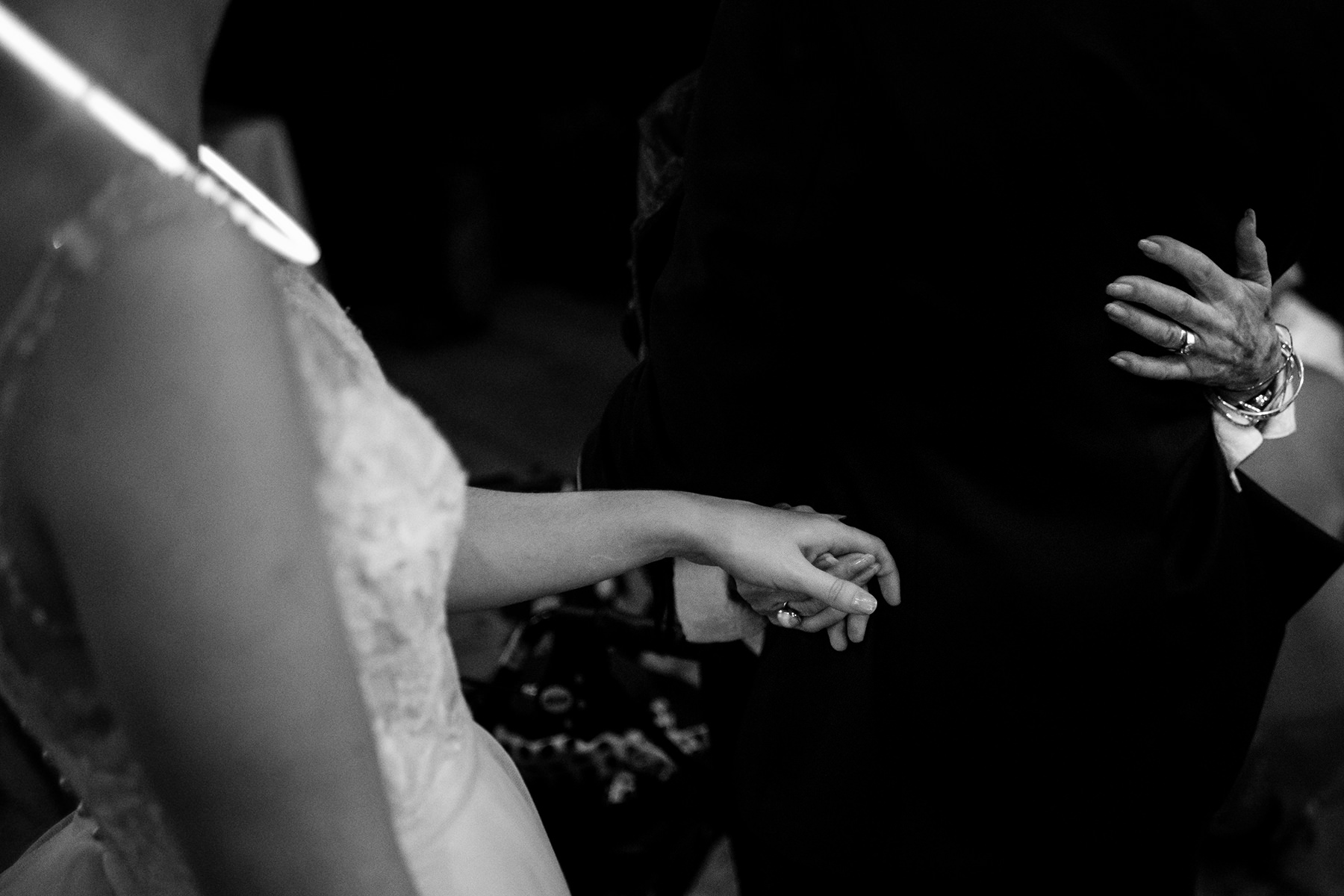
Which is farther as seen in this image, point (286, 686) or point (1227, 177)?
point (1227, 177)

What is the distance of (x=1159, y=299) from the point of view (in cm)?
93

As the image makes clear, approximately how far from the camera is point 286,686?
1.82 feet

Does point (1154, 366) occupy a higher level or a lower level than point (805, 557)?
higher

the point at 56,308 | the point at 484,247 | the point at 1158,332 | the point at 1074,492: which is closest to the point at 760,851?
the point at 1074,492

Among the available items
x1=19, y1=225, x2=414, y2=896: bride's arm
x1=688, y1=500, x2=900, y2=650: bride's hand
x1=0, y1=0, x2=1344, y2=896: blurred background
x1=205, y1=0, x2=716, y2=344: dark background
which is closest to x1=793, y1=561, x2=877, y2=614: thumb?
x1=688, y1=500, x2=900, y2=650: bride's hand

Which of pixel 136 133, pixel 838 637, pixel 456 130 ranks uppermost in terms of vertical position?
pixel 136 133

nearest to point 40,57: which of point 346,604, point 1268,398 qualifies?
point 346,604

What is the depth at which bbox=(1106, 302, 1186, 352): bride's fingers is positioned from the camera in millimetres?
921

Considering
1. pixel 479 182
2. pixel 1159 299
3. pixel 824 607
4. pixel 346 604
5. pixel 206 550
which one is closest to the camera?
pixel 206 550

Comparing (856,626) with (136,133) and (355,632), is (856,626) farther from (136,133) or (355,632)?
(136,133)

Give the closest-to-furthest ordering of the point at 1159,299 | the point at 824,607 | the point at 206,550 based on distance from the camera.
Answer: the point at 206,550, the point at 1159,299, the point at 824,607

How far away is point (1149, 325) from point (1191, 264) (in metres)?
0.07

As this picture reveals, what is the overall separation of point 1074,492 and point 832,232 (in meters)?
0.31

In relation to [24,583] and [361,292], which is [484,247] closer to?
[361,292]
